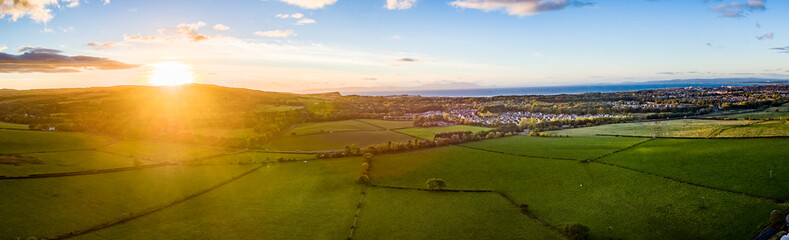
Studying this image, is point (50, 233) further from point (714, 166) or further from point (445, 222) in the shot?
point (714, 166)

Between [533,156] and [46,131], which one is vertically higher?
[46,131]

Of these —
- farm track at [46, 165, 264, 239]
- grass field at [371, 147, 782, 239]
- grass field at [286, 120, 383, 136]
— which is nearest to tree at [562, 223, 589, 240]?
grass field at [371, 147, 782, 239]

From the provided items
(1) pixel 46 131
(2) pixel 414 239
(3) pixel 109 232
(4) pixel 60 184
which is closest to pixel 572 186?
(2) pixel 414 239

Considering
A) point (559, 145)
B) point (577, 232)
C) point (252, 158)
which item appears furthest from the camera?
point (559, 145)

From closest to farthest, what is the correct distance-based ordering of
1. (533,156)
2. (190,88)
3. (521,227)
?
(521,227), (533,156), (190,88)

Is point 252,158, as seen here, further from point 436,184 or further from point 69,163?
point 436,184

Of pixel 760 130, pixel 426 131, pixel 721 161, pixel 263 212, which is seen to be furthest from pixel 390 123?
pixel 760 130

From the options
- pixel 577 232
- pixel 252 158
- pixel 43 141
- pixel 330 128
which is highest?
pixel 43 141
